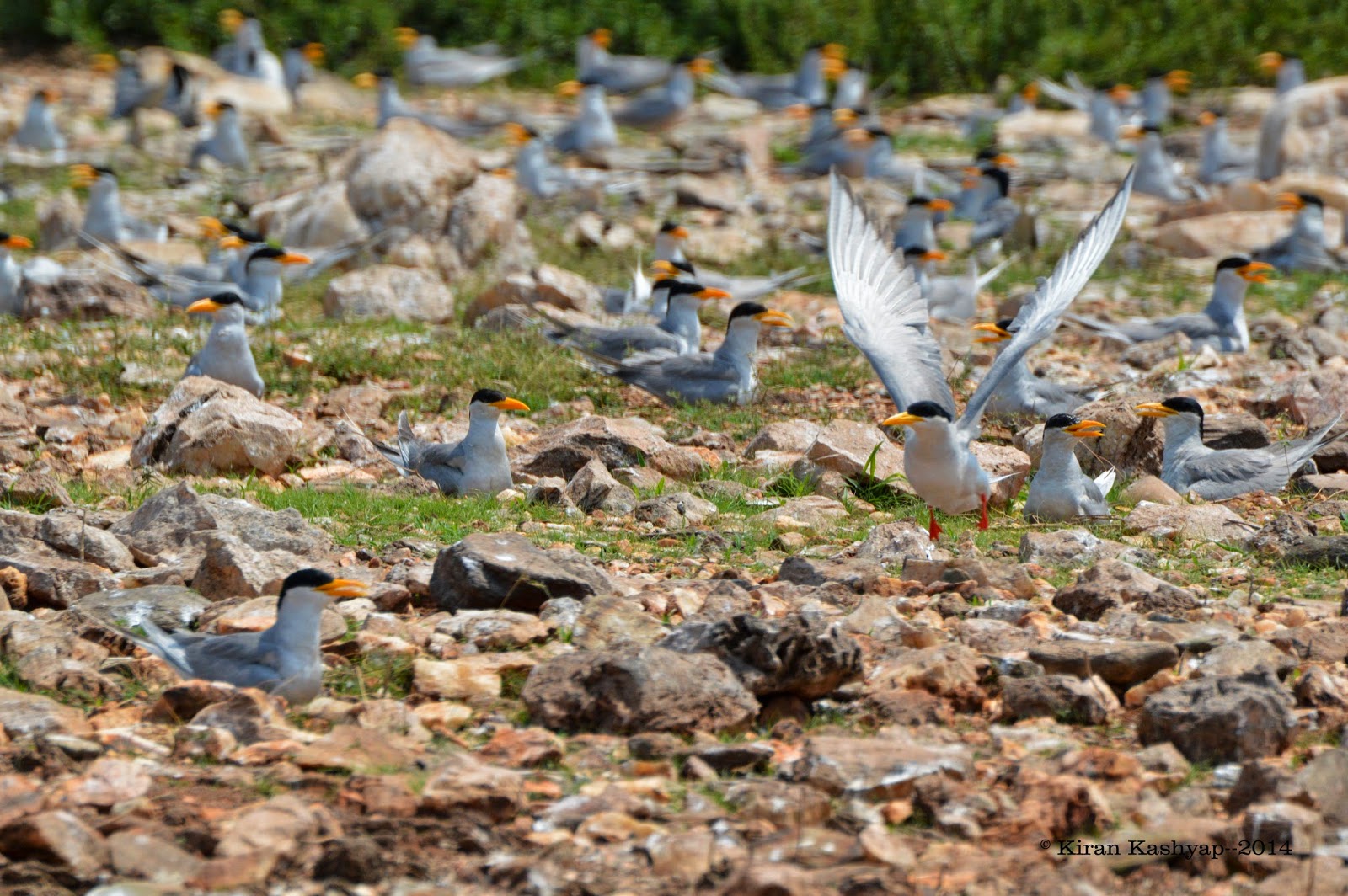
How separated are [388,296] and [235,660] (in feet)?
20.8

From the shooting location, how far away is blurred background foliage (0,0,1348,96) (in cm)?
1977

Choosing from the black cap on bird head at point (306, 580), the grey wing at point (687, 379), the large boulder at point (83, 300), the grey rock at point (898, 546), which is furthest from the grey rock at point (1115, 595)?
the large boulder at point (83, 300)

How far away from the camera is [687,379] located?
28.6 ft

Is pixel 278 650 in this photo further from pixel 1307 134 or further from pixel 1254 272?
pixel 1307 134

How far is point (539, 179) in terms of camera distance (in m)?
14.9

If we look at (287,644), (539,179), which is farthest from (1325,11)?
(287,644)

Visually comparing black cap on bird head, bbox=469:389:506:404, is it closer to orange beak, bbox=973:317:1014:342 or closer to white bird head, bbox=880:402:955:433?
white bird head, bbox=880:402:955:433

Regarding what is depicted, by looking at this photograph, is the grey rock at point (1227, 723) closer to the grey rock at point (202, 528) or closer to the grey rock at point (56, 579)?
the grey rock at point (202, 528)

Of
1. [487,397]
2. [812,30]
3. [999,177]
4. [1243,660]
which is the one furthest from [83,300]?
[812,30]

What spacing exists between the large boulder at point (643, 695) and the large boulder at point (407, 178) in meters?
8.37

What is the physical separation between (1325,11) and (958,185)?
23.7ft

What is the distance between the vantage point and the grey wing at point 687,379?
341 inches

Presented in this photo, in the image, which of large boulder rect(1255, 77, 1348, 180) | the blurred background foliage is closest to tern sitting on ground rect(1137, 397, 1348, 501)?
large boulder rect(1255, 77, 1348, 180)

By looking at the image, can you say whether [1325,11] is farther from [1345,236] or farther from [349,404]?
[349,404]
